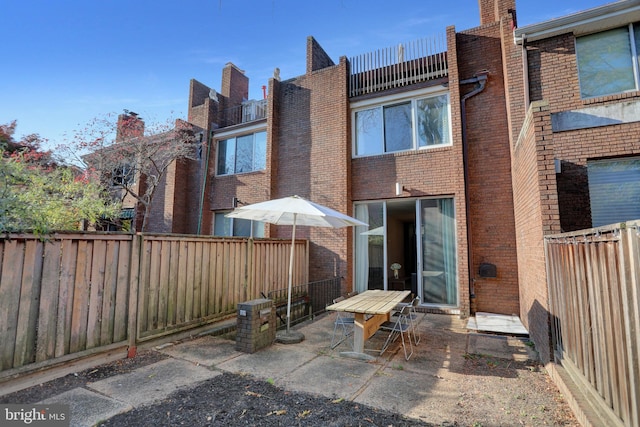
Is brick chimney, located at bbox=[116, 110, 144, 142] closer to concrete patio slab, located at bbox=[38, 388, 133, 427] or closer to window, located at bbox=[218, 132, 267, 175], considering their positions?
window, located at bbox=[218, 132, 267, 175]

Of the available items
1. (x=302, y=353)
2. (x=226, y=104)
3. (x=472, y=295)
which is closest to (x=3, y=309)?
(x=302, y=353)

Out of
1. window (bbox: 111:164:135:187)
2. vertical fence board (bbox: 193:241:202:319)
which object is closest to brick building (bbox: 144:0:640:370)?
window (bbox: 111:164:135:187)

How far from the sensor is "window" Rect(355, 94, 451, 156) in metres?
8.21

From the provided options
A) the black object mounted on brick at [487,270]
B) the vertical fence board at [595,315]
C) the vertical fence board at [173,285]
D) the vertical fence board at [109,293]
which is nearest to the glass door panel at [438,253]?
the black object mounted on brick at [487,270]

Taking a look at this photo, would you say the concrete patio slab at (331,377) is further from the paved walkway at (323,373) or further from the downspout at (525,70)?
the downspout at (525,70)

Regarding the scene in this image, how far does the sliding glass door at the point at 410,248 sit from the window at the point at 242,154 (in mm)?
4288

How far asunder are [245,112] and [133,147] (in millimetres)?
4463

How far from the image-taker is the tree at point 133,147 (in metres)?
11.2

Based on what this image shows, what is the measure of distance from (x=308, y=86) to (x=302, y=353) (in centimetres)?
823

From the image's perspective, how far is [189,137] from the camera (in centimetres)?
1192

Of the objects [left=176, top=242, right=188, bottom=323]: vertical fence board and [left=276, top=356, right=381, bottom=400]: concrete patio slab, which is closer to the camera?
[left=276, top=356, right=381, bottom=400]: concrete patio slab

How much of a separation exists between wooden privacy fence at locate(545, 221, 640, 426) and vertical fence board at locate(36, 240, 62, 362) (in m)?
5.50

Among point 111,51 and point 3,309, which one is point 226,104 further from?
point 3,309

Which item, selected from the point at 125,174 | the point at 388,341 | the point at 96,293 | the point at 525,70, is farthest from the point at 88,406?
the point at 125,174
